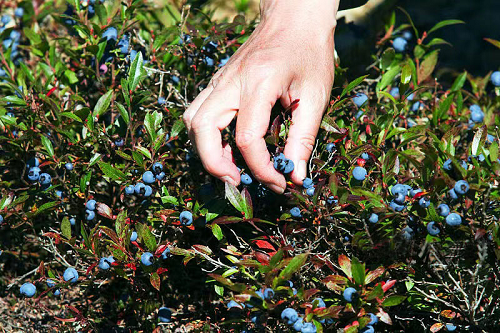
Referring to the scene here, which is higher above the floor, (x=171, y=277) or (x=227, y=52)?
(x=227, y=52)

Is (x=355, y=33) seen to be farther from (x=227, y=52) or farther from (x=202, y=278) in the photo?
(x=202, y=278)

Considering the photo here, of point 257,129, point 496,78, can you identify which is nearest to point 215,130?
point 257,129

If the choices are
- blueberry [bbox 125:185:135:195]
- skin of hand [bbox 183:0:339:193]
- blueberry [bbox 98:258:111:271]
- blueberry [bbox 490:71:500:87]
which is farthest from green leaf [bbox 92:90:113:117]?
blueberry [bbox 490:71:500:87]

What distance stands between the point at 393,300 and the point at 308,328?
270mm

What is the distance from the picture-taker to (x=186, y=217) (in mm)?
1775

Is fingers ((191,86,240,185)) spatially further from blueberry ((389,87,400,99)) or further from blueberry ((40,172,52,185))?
blueberry ((389,87,400,99))

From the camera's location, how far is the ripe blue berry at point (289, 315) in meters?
1.48

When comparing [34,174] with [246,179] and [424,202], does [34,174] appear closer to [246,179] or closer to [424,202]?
[246,179]

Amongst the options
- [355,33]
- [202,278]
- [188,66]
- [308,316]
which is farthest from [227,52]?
[308,316]

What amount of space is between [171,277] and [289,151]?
823mm

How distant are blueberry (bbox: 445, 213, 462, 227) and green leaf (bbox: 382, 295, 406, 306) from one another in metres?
0.26

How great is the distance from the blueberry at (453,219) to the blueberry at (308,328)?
508mm

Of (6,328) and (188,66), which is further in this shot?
(188,66)

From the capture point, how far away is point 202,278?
2.18m
